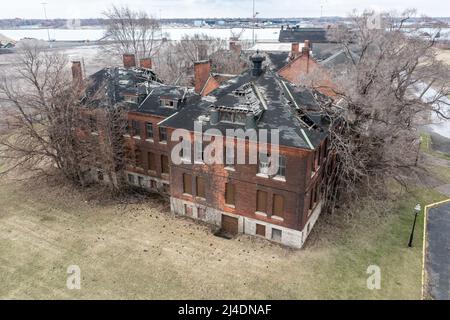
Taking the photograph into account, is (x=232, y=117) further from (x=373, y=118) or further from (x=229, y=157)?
(x=373, y=118)

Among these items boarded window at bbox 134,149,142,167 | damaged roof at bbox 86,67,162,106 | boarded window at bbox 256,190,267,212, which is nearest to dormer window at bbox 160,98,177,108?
damaged roof at bbox 86,67,162,106

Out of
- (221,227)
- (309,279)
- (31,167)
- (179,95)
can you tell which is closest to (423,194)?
(309,279)

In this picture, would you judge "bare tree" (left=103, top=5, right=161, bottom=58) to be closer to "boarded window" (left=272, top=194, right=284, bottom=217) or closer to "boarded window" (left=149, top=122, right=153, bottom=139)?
"boarded window" (left=149, top=122, right=153, bottom=139)

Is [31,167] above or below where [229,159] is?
below

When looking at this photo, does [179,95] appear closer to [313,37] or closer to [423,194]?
[423,194]

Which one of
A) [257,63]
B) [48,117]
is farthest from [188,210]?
[48,117]
